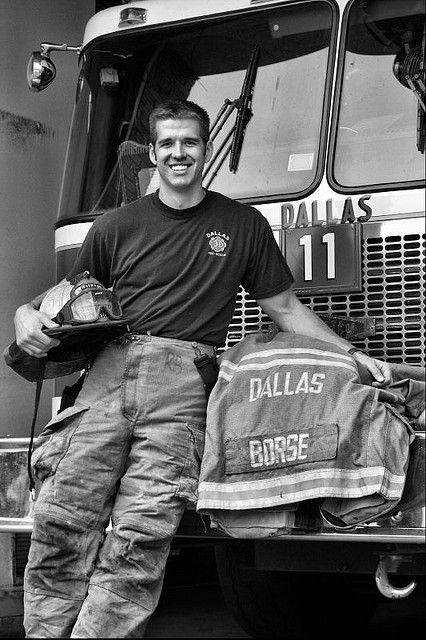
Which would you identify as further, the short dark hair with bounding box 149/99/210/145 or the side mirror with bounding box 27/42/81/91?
the side mirror with bounding box 27/42/81/91

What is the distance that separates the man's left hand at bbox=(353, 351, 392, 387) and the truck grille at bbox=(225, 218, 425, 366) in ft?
1.28

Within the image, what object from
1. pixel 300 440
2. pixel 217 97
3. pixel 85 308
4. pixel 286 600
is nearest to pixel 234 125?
pixel 217 97

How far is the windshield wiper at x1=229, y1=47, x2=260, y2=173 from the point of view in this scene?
4887 millimetres

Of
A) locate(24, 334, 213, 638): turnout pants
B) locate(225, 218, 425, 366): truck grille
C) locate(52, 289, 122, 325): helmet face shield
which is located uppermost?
locate(225, 218, 425, 366): truck grille

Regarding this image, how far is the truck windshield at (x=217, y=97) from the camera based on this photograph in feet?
15.8

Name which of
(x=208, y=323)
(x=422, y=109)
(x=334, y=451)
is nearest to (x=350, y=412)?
(x=334, y=451)

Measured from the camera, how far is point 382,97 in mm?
4645

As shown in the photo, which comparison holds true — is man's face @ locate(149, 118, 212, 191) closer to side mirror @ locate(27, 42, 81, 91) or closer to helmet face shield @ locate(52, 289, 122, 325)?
helmet face shield @ locate(52, 289, 122, 325)

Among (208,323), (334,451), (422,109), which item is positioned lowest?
(334,451)

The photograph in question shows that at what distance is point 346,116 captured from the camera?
15.5 ft

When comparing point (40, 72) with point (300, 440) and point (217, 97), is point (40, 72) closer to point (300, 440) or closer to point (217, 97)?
point (217, 97)

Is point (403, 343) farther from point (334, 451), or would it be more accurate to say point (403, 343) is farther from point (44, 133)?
point (44, 133)

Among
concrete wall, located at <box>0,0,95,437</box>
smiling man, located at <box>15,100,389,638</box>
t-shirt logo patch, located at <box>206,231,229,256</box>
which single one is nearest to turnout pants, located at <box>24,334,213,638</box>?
smiling man, located at <box>15,100,389,638</box>

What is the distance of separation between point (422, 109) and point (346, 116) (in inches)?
12.8
